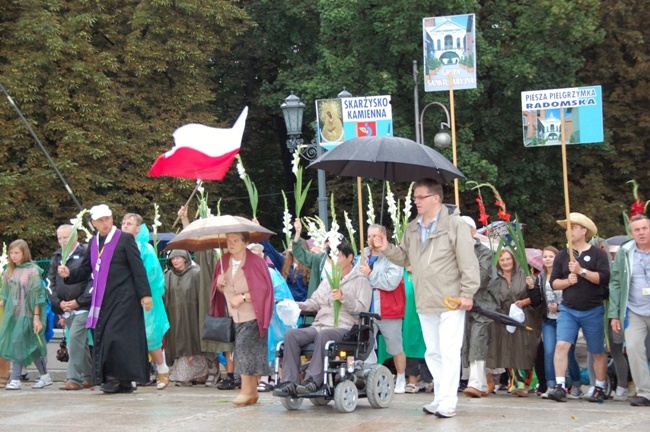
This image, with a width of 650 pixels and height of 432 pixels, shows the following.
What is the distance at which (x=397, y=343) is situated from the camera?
1244 cm

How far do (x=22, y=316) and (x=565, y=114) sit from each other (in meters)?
6.95

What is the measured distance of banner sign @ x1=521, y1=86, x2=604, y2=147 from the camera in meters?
12.6

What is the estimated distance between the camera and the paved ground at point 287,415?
920 cm

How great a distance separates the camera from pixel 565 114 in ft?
42.3

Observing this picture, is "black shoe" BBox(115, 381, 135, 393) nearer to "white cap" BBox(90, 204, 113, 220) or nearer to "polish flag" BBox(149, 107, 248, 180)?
"white cap" BBox(90, 204, 113, 220)

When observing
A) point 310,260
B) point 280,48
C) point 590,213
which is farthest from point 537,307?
point 280,48

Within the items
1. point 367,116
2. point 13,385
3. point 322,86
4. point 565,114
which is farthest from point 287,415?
point 322,86

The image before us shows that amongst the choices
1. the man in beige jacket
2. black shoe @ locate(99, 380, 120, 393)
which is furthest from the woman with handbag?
black shoe @ locate(99, 380, 120, 393)

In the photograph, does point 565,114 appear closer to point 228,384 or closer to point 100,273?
point 228,384

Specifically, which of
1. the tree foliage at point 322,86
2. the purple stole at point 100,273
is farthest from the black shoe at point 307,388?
the tree foliage at point 322,86

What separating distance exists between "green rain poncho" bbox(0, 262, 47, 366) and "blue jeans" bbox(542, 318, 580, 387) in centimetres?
615

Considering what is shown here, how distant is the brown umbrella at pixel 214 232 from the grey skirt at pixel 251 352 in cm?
85

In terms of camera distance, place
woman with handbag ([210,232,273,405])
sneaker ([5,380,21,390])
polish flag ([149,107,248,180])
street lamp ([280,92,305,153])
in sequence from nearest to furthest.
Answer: woman with handbag ([210,232,273,405]) < polish flag ([149,107,248,180]) < sneaker ([5,380,21,390]) < street lamp ([280,92,305,153])

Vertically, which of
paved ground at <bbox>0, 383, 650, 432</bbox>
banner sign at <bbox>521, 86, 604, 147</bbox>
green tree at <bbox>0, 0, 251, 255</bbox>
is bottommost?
paved ground at <bbox>0, 383, 650, 432</bbox>
